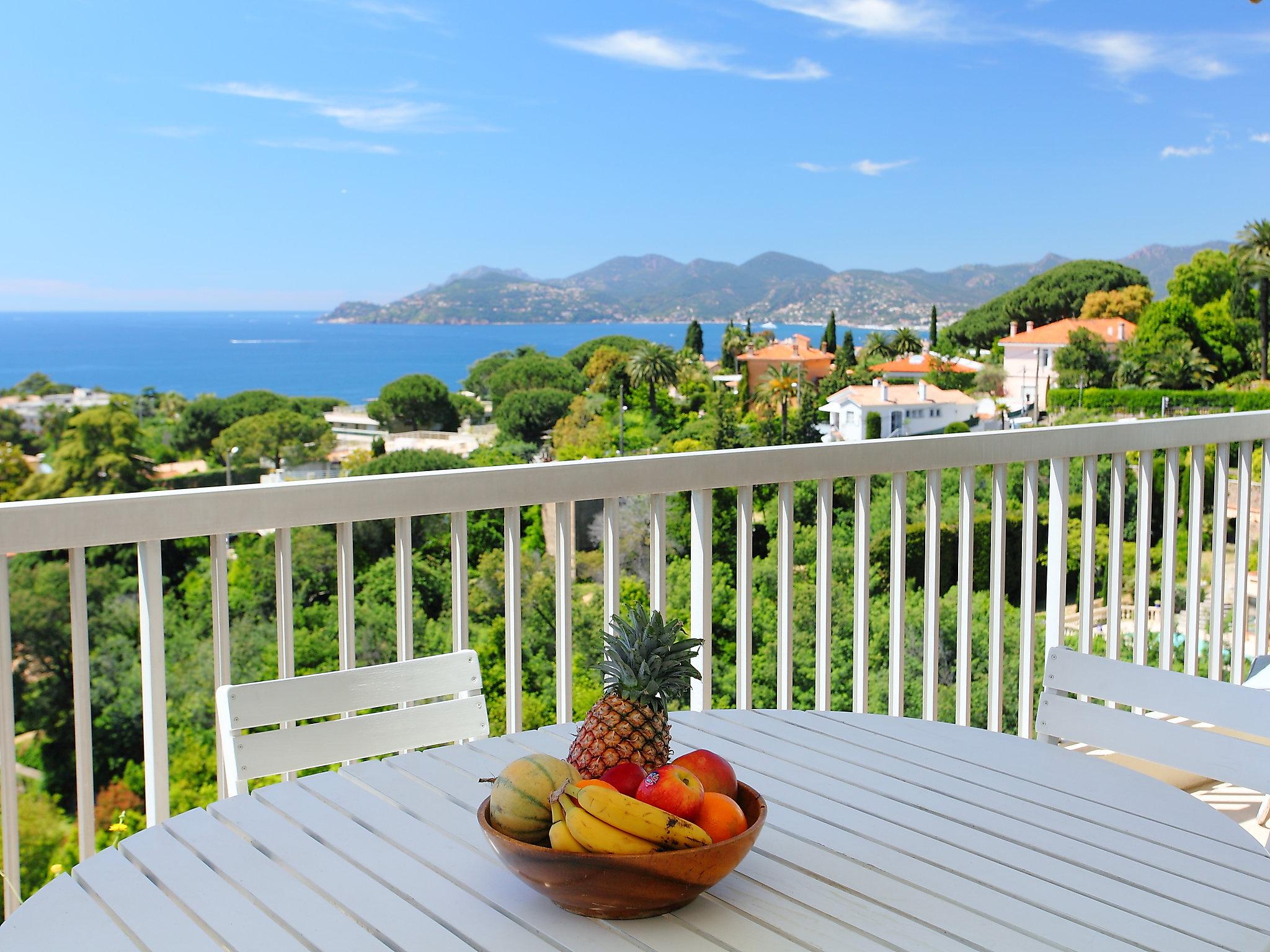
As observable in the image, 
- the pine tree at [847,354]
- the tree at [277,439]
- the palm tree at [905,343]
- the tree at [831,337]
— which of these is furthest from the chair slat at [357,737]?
the tree at [277,439]

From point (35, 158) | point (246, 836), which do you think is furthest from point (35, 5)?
point (246, 836)

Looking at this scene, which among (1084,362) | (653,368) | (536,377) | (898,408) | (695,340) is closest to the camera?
(898,408)

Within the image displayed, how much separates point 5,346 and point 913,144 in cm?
3688

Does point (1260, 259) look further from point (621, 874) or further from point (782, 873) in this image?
point (621, 874)

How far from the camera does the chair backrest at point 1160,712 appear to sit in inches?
49.1

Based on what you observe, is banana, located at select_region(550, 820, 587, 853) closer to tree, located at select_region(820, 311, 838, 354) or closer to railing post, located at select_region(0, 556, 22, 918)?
railing post, located at select_region(0, 556, 22, 918)

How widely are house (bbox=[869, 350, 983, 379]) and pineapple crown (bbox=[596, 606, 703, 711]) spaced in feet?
70.9

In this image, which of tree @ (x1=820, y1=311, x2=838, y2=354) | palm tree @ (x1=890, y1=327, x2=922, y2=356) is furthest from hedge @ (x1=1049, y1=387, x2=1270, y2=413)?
tree @ (x1=820, y1=311, x2=838, y2=354)

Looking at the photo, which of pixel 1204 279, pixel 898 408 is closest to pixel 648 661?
pixel 898 408

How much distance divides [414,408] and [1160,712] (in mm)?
30713

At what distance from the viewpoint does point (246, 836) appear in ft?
Result: 3.43

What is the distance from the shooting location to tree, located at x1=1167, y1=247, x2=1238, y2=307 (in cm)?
2278

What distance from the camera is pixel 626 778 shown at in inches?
35.0

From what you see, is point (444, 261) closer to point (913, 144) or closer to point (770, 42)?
point (770, 42)
